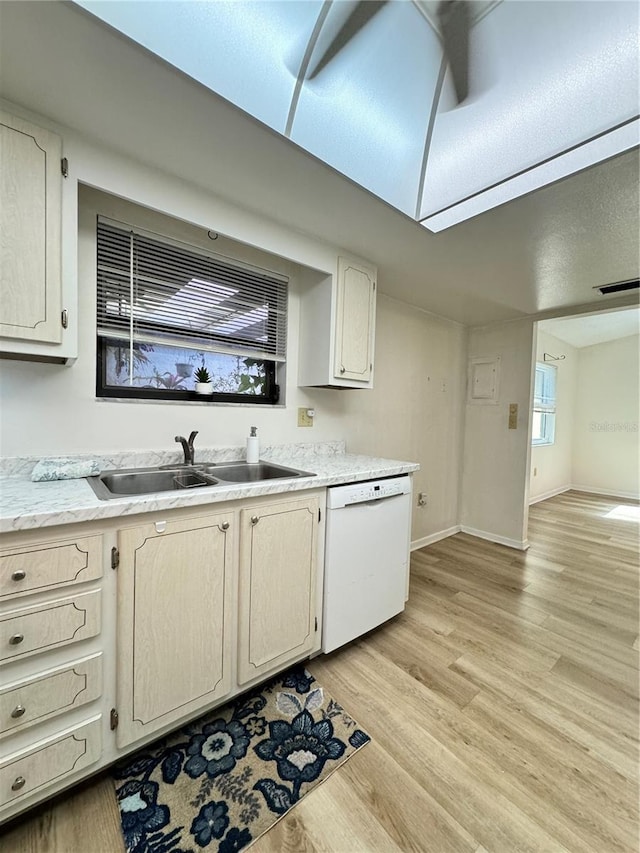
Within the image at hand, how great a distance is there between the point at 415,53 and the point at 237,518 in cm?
183

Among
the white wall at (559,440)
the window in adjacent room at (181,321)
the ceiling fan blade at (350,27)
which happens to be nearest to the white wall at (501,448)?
the white wall at (559,440)

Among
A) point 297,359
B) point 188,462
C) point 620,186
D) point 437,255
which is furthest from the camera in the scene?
point 297,359

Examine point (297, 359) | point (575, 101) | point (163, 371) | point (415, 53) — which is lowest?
point (163, 371)

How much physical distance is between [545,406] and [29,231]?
6166 mm

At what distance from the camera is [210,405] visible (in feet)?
6.26

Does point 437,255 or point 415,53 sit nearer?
point 415,53

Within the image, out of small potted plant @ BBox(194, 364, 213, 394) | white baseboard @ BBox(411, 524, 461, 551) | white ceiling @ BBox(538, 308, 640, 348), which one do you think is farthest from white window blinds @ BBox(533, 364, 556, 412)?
small potted plant @ BBox(194, 364, 213, 394)

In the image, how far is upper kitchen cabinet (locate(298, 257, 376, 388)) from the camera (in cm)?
209

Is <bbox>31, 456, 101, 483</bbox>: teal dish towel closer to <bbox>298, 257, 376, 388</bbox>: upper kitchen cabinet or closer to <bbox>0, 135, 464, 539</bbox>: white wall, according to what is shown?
<bbox>0, 135, 464, 539</bbox>: white wall

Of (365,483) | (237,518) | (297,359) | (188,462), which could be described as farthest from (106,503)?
(297,359)

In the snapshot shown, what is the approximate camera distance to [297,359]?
2293mm

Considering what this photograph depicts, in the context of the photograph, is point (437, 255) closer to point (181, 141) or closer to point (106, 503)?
point (181, 141)

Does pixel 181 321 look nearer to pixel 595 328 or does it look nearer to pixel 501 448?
pixel 501 448

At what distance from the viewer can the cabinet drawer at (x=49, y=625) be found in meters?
Result: 0.94
